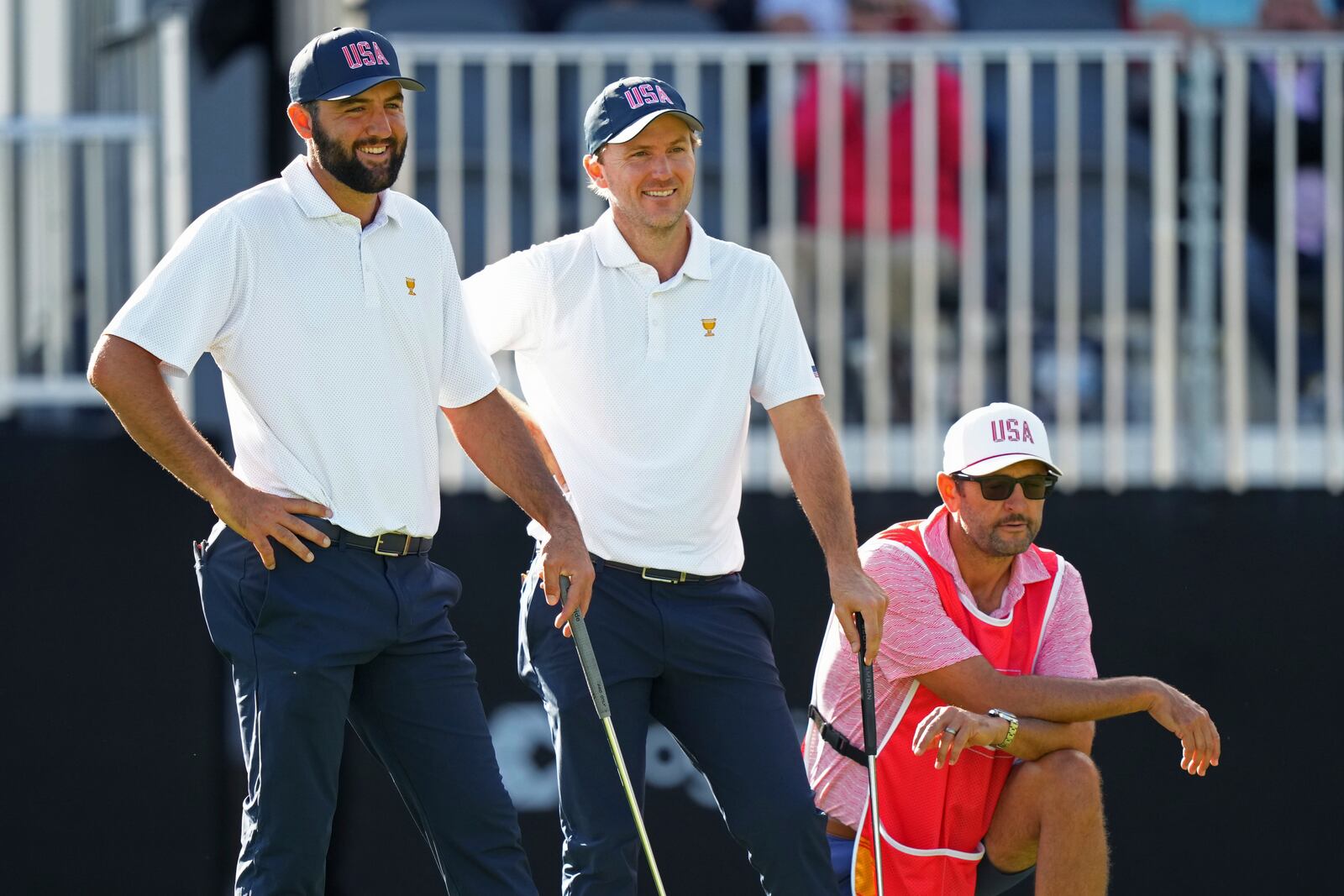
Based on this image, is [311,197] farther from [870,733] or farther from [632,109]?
[870,733]

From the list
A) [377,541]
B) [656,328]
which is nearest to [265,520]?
[377,541]

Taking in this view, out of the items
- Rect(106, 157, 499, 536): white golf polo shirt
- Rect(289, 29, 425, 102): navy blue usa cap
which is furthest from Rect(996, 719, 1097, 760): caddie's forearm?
Rect(289, 29, 425, 102): navy blue usa cap

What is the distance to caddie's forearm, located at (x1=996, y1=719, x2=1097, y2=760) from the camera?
15.3 feet

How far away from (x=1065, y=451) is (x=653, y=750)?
5.20ft

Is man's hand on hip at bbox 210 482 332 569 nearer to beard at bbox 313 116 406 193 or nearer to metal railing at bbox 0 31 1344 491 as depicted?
beard at bbox 313 116 406 193

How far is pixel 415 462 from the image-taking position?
4.13 metres

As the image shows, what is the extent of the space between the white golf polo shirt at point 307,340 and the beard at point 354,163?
5 centimetres

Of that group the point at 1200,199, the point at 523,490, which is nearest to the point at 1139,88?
the point at 1200,199

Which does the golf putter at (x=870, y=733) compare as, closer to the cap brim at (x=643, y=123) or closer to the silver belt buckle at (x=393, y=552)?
the silver belt buckle at (x=393, y=552)

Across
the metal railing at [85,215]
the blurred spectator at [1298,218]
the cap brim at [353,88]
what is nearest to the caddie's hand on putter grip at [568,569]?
the cap brim at [353,88]

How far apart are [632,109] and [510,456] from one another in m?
0.81

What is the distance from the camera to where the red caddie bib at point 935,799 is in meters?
4.73

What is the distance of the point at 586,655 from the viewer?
4207 millimetres

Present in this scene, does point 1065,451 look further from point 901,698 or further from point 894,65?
point 901,698
